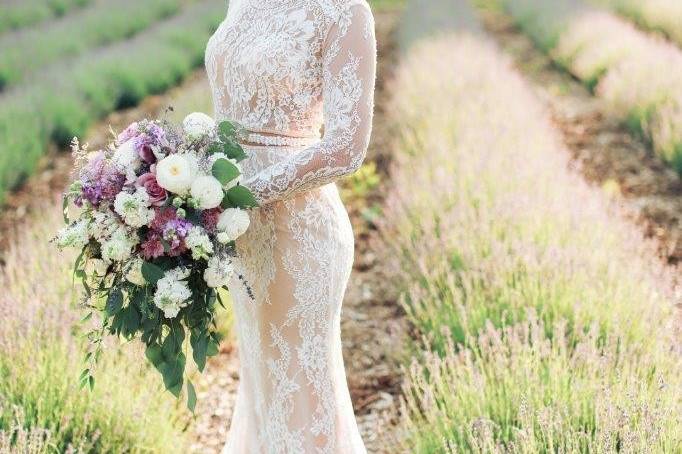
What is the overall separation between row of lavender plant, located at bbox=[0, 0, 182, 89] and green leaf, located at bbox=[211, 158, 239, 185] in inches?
406

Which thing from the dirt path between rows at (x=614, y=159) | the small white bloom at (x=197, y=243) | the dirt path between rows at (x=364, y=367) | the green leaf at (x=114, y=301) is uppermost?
the small white bloom at (x=197, y=243)

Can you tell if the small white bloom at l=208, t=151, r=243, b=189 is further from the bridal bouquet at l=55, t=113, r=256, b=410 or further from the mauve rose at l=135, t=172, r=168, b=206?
the mauve rose at l=135, t=172, r=168, b=206

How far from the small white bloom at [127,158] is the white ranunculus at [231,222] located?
0.27m

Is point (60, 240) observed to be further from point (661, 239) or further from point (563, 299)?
point (661, 239)

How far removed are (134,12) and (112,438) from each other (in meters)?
16.2

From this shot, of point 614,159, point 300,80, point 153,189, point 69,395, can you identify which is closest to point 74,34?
point 614,159

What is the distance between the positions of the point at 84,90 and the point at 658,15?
381 inches

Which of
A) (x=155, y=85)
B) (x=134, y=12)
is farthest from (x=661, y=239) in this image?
(x=134, y=12)

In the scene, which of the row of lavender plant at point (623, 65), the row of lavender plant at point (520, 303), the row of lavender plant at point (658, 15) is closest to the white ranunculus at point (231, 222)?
the row of lavender plant at point (520, 303)

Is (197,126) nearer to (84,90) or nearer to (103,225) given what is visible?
(103,225)

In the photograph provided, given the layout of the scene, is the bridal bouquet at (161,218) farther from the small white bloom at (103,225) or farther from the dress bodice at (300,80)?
the dress bodice at (300,80)

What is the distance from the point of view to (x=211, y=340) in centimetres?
242

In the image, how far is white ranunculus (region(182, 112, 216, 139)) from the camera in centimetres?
220

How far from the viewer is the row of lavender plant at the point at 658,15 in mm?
12734
